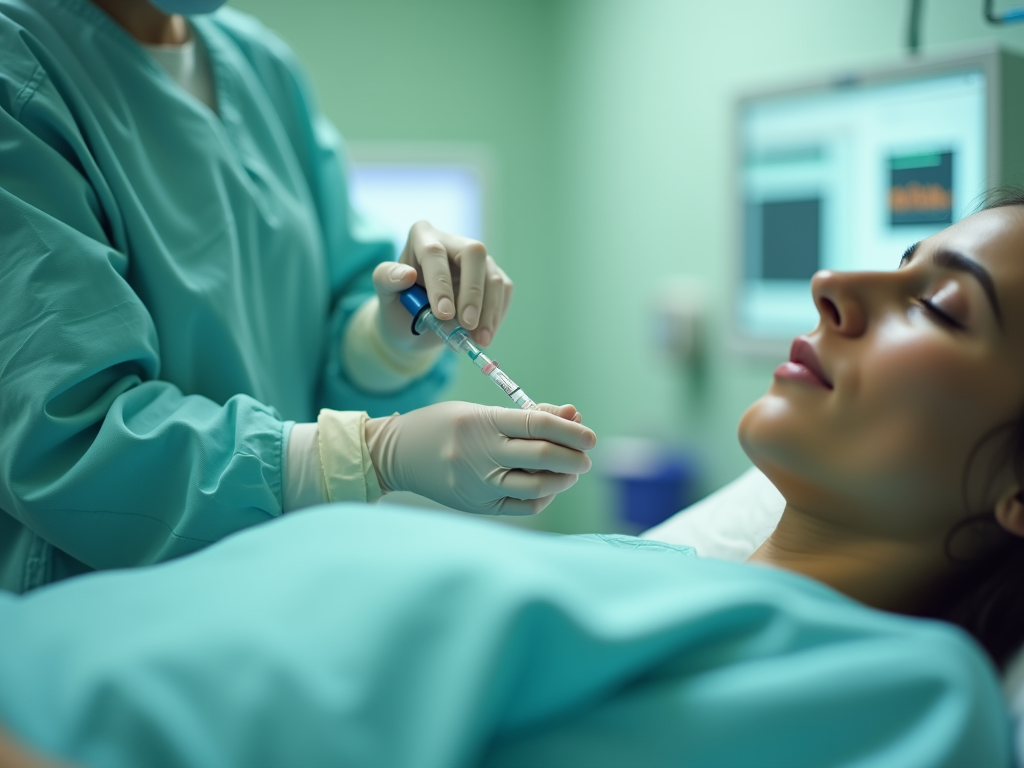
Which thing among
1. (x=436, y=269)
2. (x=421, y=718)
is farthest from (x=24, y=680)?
(x=436, y=269)

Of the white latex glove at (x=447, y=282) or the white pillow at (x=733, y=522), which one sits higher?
the white latex glove at (x=447, y=282)

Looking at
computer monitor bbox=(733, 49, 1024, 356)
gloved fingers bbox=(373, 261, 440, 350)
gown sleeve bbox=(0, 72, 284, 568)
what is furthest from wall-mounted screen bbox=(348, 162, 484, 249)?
gown sleeve bbox=(0, 72, 284, 568)

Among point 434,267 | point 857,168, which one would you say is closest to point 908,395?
point 434,267

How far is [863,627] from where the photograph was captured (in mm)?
753

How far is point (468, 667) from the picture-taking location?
626 millimetres

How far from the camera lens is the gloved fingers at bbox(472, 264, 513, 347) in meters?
1.22

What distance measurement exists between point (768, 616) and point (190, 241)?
0.90 m

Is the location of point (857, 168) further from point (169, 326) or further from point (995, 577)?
point (169, 326)

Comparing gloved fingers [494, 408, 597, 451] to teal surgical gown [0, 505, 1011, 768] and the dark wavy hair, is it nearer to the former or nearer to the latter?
teal surgical gown [0, 505, 1011, 768]

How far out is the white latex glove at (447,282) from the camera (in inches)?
46.8

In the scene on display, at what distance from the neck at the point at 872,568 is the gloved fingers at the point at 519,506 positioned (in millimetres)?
303

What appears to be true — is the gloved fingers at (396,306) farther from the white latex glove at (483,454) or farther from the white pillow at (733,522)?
the white pillow at (733,522)

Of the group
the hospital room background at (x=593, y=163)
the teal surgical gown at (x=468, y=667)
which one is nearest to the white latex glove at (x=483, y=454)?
the teal surgical gown at (x=468, y=667)

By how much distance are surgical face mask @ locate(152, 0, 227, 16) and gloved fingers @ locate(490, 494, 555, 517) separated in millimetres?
787
